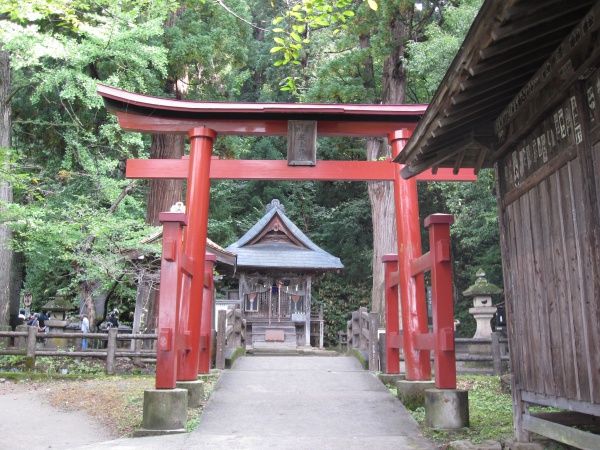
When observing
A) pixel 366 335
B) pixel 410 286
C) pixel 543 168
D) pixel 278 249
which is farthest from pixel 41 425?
pixel 278 249

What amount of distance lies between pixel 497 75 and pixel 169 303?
13.3 feet

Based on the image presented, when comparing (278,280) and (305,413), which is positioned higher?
(278,280)

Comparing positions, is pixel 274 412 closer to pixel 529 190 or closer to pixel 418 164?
pixel 418 164

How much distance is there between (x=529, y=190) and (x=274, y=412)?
13.2 feet

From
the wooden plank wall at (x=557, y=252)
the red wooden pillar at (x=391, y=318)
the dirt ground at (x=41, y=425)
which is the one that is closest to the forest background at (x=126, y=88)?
the wooden plank wall at (x=557, y=252)

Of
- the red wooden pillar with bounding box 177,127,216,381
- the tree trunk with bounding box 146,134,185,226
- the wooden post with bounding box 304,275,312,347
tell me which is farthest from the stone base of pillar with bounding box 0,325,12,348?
the wooden post with bounding box 304,275,312,347

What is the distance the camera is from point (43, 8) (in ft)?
32.4

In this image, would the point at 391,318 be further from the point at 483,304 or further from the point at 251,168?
the point at 483,304

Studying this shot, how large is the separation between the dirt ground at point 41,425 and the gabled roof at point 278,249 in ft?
43.2

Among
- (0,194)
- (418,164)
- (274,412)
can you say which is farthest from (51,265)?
(418,164)

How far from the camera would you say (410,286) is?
7621 mm

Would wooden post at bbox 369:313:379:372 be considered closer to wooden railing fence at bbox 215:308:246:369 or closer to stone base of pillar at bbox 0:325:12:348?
wooden railing fence at bbox 215:308:246:369

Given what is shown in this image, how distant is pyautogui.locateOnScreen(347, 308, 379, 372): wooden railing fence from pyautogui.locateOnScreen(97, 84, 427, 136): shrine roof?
12.6 ft

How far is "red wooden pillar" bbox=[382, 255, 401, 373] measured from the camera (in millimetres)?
8606
